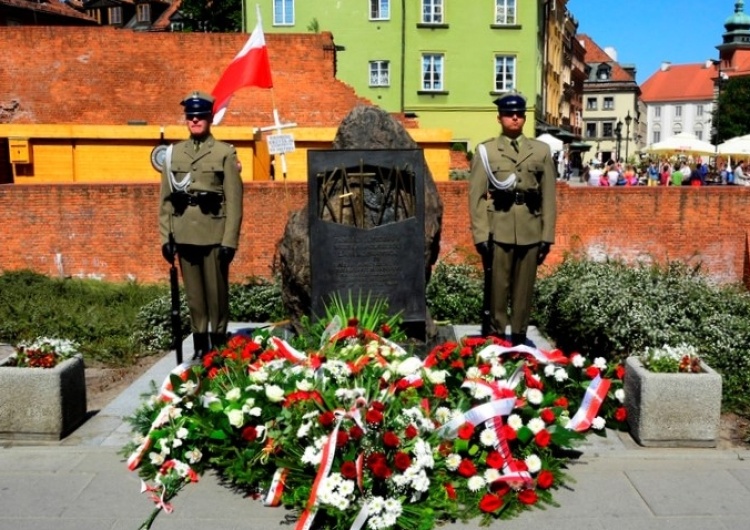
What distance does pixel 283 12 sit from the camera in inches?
1521

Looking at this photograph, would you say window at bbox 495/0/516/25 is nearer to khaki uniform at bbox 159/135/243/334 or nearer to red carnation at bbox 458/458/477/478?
khaki uniform at bbox 159/135/243/334

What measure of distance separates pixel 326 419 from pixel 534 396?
4.52 feet

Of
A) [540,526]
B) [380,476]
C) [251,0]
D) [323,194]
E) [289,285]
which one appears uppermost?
[251,0]

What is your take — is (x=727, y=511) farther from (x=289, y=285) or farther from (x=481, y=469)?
(x=289, y=285)

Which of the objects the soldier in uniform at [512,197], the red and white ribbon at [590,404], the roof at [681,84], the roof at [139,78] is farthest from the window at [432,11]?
the roof at [681,84]

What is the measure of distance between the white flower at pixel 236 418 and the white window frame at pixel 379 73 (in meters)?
35.0

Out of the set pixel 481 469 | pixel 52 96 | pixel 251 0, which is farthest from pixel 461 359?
pixel 251 0

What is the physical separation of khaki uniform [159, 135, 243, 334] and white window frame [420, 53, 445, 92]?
32.7 metres

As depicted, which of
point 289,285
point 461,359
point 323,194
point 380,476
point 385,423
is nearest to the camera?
point 380,476

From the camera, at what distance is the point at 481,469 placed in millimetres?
4926

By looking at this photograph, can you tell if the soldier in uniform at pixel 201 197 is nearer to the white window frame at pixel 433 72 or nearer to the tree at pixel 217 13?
the white window frame at pixel 433 72

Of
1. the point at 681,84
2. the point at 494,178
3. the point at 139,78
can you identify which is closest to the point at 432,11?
the point at 139,78

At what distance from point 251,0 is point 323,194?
33914 mm

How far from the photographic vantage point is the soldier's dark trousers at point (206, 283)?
6930 mm
